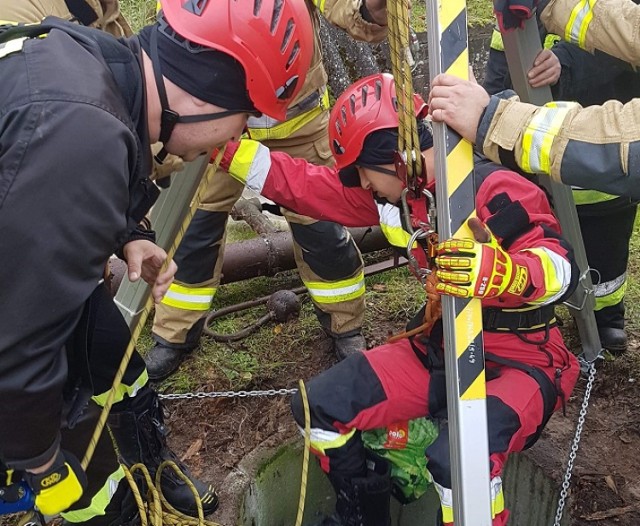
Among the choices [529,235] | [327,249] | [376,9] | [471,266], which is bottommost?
[327,249]

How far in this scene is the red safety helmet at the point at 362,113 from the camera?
254cm

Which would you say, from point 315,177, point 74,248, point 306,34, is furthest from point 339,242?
point 74,248

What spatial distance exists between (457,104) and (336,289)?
2.03 m

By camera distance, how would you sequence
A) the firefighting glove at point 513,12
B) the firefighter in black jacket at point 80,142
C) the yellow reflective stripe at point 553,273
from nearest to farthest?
the firefighter in black jacket at point 80,142
the yellow reflective stripe at point 553,273
the firefighting glove at point 513,12

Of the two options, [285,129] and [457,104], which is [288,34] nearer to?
[457,104]

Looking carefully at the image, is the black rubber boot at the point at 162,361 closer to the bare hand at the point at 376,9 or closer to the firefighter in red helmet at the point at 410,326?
the firefighter in red helmet at the point at 410,326

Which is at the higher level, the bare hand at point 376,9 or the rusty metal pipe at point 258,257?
the bare hand at point 376,9

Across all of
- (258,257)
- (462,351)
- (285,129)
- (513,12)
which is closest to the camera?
(462,351)

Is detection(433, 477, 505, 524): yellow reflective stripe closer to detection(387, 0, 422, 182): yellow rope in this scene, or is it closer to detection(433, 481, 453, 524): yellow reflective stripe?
detection(433, 481, 453, 524): yellow reflective stripe

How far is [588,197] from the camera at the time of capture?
338 centimetres

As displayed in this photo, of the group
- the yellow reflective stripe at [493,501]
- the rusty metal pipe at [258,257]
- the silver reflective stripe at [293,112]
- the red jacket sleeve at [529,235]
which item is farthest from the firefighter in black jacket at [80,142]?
the rusty metal pipe at [258,257]

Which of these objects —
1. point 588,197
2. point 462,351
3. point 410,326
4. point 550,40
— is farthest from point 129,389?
point 550,40

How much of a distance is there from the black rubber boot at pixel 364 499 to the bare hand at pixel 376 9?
1971 millimetres

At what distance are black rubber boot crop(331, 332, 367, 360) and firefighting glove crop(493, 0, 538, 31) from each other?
182 cm
